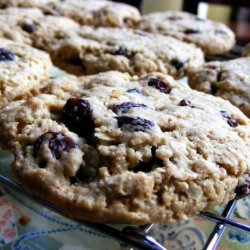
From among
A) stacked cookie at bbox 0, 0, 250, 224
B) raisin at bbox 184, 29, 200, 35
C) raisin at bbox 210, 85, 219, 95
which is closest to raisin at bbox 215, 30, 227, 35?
raisin at bbox 184, 29, 200, 35

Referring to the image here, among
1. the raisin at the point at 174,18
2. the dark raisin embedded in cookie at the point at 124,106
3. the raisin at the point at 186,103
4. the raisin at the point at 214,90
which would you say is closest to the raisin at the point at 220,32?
the raisin at the point at 174,18

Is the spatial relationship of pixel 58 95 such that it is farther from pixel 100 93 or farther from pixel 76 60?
pixel 76 60

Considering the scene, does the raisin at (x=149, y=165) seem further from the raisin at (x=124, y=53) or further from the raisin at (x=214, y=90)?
the raisin at (x=124, y=53)

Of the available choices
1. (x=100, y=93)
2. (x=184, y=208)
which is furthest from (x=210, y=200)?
(x=100, y=93)

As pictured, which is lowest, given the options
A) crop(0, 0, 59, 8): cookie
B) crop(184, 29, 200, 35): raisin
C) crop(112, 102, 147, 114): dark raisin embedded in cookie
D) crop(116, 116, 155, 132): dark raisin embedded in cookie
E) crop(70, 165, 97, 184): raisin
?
crop(0, 0, 59, 8): cookie

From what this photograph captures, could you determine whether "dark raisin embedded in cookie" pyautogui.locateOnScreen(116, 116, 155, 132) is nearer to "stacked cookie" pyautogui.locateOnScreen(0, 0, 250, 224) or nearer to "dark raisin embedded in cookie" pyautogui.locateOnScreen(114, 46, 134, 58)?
"stacked cookie" pyautogui.locateOnScreen(0, 0, 250, 224)

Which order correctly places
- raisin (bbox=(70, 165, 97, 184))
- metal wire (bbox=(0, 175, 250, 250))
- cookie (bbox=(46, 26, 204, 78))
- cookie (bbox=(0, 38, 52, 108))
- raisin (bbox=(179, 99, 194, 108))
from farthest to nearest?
cookie (bbox=(46, 26, 204, 78))
cookie (bbox=(0, 38, 52, 108))
raisin (bbox=(179, 99, 194, 108))
raisin (bbox=(70, 165, 97, 184))
metal wire (bbox=(0, 175, 250, 250))
